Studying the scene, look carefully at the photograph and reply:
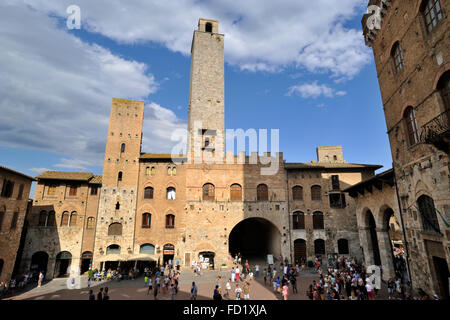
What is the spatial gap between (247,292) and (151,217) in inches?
566

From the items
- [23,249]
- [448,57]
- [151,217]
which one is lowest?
[23,249]

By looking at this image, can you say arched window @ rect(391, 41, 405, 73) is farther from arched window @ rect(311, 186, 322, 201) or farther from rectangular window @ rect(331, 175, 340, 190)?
arched window @ rect(311, 186, 322, 201)

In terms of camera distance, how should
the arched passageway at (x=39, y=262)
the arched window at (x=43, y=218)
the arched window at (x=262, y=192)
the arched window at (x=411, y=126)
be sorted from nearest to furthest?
the arched window at (x=411, y=126) < the arched passageway at (x=39, y=262) < the arched window at (x=43, y=218) < the arched window at (x=262, y=192)

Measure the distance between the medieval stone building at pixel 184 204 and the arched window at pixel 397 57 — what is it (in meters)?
14.7

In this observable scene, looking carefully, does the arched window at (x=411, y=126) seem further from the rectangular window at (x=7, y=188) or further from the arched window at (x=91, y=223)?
the rectangular window at (x=7, y=188)

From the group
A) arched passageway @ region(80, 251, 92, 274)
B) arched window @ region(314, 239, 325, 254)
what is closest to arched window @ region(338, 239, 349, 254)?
arched window @ region(314, 239, 325, 254)

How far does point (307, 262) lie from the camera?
85.6 ft

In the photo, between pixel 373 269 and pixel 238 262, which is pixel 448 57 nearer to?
pixel 373 269

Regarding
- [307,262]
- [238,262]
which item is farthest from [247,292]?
[307,262]

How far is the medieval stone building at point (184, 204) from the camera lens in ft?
82.7

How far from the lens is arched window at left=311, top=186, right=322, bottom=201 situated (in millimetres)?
27998

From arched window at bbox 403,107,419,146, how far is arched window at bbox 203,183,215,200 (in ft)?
60.9

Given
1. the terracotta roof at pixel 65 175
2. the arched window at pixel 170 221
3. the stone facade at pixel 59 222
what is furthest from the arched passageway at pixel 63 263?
the arched window at pixel 170 221
